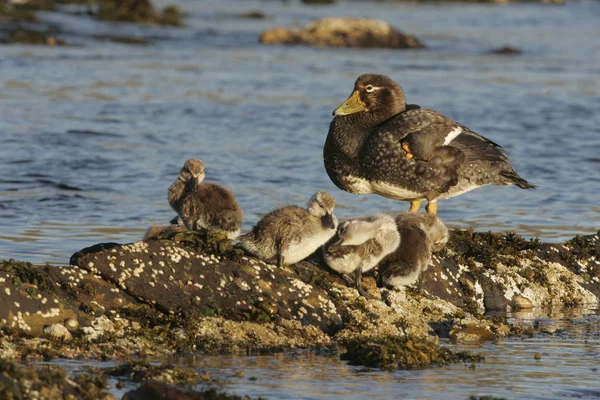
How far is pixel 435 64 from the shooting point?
97.7ft

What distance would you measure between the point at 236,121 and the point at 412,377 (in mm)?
13233

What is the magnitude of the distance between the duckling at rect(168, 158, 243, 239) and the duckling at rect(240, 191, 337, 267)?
212 millimetres

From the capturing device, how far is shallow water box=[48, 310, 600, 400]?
6570 millimetres

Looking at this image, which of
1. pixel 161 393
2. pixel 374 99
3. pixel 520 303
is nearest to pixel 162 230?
pixel 161 393

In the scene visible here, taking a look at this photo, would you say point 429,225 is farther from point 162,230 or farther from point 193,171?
point 162,230

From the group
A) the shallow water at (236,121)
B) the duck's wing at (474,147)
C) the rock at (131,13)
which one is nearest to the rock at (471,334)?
the duck's wing at (474,147)

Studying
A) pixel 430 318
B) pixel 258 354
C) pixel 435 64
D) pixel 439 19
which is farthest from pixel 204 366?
pixel 439 19

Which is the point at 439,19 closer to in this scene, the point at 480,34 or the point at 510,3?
the point at 480,34

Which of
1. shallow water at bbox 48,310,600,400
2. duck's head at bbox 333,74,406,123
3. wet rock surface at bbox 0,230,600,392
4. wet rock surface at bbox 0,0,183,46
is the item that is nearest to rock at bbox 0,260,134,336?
wet rock surface at bbox 0,230,600,392

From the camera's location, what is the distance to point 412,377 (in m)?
6.95

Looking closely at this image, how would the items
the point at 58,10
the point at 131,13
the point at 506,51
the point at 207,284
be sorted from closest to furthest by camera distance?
the point at 207,284
the point at 506,51
the point at 131,13
the point at 58,10

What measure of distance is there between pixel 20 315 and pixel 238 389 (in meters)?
1.47

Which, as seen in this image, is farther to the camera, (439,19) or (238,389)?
(439,19)

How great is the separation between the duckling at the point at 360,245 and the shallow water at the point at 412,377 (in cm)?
86
